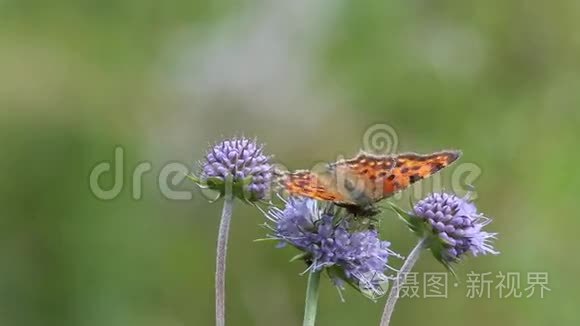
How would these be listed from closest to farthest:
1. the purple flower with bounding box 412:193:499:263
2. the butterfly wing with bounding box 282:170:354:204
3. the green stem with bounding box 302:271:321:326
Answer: the butterfly wing with bounding box 282:170:354:204 < the green stem with bounding box 302:271:321:326 < the purple flower with bounding box 412:193:499:263

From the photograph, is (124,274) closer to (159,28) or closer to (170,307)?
(170,307)

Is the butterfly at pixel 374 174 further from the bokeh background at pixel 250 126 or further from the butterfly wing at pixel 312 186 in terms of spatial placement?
the bokeh background at pixel 250 126

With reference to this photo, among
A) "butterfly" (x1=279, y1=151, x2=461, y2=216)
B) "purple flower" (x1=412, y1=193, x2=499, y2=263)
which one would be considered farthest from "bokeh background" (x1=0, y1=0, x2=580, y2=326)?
"butterfly" (x1=279, y1=151, x2=461, y2=216)

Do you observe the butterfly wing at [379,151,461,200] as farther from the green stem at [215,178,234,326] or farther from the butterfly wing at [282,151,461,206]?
the green stem at [215,178,234,326]

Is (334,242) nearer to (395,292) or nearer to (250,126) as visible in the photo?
(395,292)

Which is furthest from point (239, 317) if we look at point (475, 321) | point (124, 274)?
point (475, 321)

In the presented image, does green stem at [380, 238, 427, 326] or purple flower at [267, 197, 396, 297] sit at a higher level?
purple flower at [267, 197, 396, 297]

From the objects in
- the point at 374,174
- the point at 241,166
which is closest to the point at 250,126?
the point at 241,166
